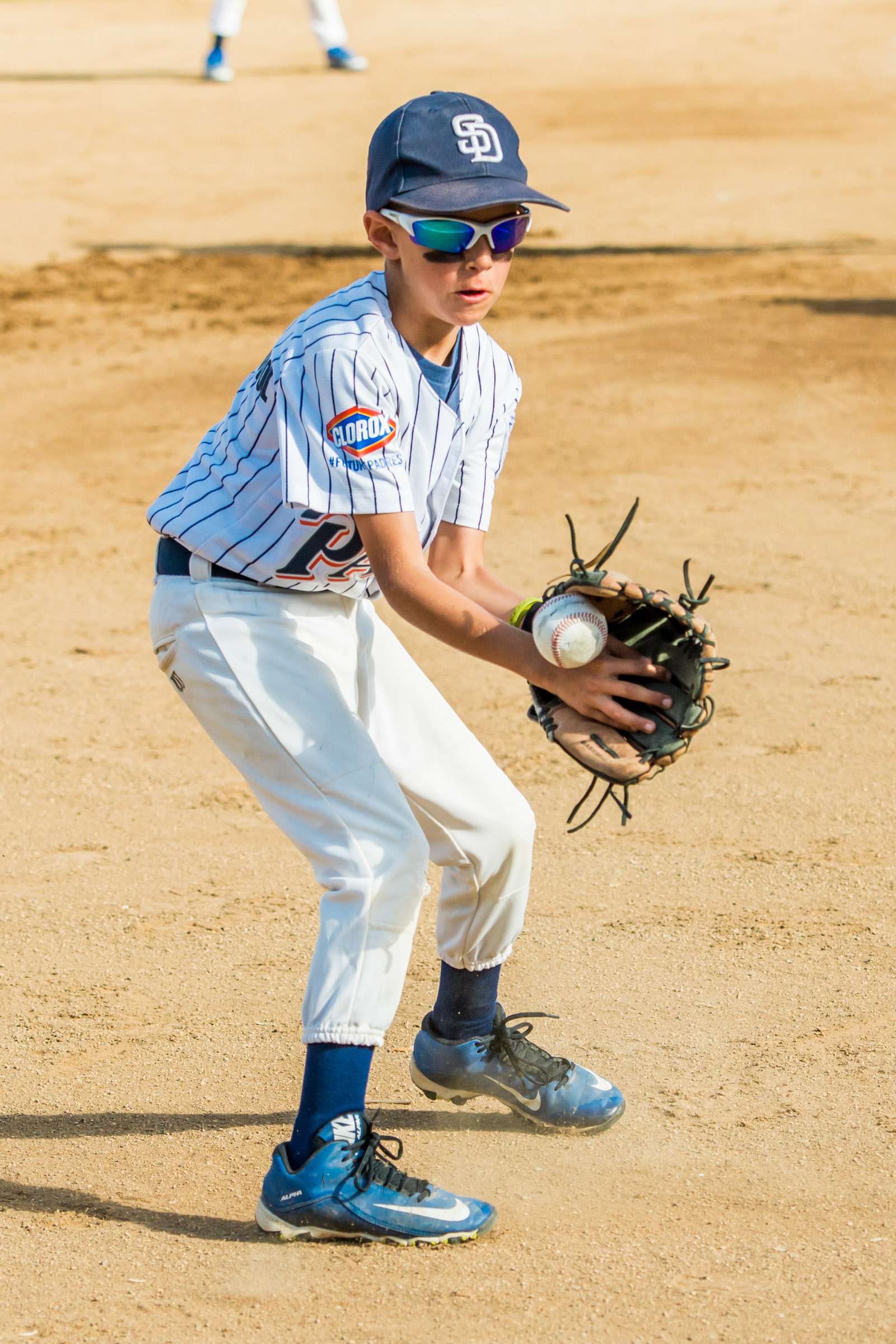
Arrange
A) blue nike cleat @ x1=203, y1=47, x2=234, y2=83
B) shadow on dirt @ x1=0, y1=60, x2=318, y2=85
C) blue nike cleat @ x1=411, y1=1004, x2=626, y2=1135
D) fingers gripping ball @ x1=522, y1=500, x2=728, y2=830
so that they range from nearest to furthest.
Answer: fingers gripping ball @ x1=522, y1=500, x2=728, y2=830, blue nike cleat @ x1=411, y1=1004, x2=626, y2=1135, blue nike cleat @ x1=203, y1=47, x2=234, y2=83, shadow on dirt @ x1=0, y1=60, x2=318, y2=85

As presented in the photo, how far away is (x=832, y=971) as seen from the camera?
135 inches

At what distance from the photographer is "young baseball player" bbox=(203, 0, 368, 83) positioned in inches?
637

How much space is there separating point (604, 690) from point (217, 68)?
613 inches

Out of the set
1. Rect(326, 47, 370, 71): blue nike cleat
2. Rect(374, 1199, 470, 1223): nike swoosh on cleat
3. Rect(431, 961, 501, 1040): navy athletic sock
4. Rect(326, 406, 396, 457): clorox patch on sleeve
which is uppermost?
Rect(326, 47, 370, 71): blue nike cleat

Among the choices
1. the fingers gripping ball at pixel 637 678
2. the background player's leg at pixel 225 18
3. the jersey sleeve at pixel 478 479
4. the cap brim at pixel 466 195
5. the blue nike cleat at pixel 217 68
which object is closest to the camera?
the cap brim at pixel 466 195

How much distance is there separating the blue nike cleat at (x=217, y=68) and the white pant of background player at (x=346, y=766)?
594 inches

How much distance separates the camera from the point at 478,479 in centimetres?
281

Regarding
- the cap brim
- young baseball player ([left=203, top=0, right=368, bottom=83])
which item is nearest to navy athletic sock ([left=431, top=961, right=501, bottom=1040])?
the cap brim

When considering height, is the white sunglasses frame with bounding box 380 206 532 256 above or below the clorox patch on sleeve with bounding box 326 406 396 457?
above

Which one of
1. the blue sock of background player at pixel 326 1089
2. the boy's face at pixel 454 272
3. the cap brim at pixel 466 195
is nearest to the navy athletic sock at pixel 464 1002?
the blue sock of background player at pixel 326 1089

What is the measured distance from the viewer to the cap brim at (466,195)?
240 cm

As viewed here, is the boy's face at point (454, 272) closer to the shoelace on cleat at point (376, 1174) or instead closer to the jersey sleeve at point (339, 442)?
the jersey sleeve at point (339, 442)

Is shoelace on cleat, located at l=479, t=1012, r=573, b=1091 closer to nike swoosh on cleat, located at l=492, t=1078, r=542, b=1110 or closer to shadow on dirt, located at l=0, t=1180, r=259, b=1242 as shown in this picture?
nike swoosh on cleat, located at l=492, t=1078, r=542, b=1110

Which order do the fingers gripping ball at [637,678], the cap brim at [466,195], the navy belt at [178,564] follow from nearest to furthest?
the cap brim at [466,195] < the fingers gripping ball at [637,678] < the navy belt at [178,564]
